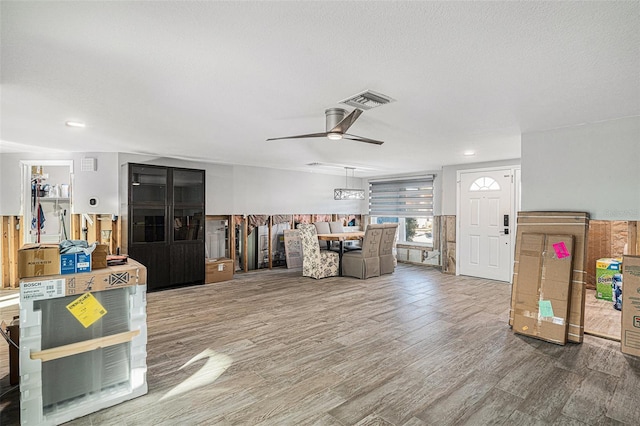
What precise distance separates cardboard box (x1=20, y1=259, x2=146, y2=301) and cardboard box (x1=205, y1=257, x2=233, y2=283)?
12.6 feet

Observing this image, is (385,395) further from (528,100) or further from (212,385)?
(528,100)

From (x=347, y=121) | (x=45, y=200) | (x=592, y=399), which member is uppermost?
(x=347, y=121)

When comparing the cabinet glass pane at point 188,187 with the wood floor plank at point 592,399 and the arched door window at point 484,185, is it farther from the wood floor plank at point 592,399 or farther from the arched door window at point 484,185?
the wood floor plank at point 592,399

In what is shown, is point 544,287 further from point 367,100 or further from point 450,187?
point 450,187

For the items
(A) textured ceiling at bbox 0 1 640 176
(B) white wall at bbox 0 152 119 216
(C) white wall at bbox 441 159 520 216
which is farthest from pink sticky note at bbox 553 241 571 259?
(B) white wall at bbox 0 152 119 216

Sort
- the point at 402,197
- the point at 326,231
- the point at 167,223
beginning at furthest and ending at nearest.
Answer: the point at 402,197, the point at 326,231, the point at 167,223

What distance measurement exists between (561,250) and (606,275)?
2.43 m

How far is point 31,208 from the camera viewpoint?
5.75 m

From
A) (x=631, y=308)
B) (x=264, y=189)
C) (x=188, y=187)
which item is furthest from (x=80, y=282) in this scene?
(x=264, y=189)

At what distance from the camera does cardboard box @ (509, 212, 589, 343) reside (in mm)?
→ 3391

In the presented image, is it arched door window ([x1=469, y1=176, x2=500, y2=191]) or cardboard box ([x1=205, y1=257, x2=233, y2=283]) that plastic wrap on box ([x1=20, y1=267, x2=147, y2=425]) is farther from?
arched door window ([x1=469, y1=176, x2=500, y2=191])

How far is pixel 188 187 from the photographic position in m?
5.95

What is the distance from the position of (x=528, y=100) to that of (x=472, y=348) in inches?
93.0

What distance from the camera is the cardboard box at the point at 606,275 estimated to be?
4941 mm
